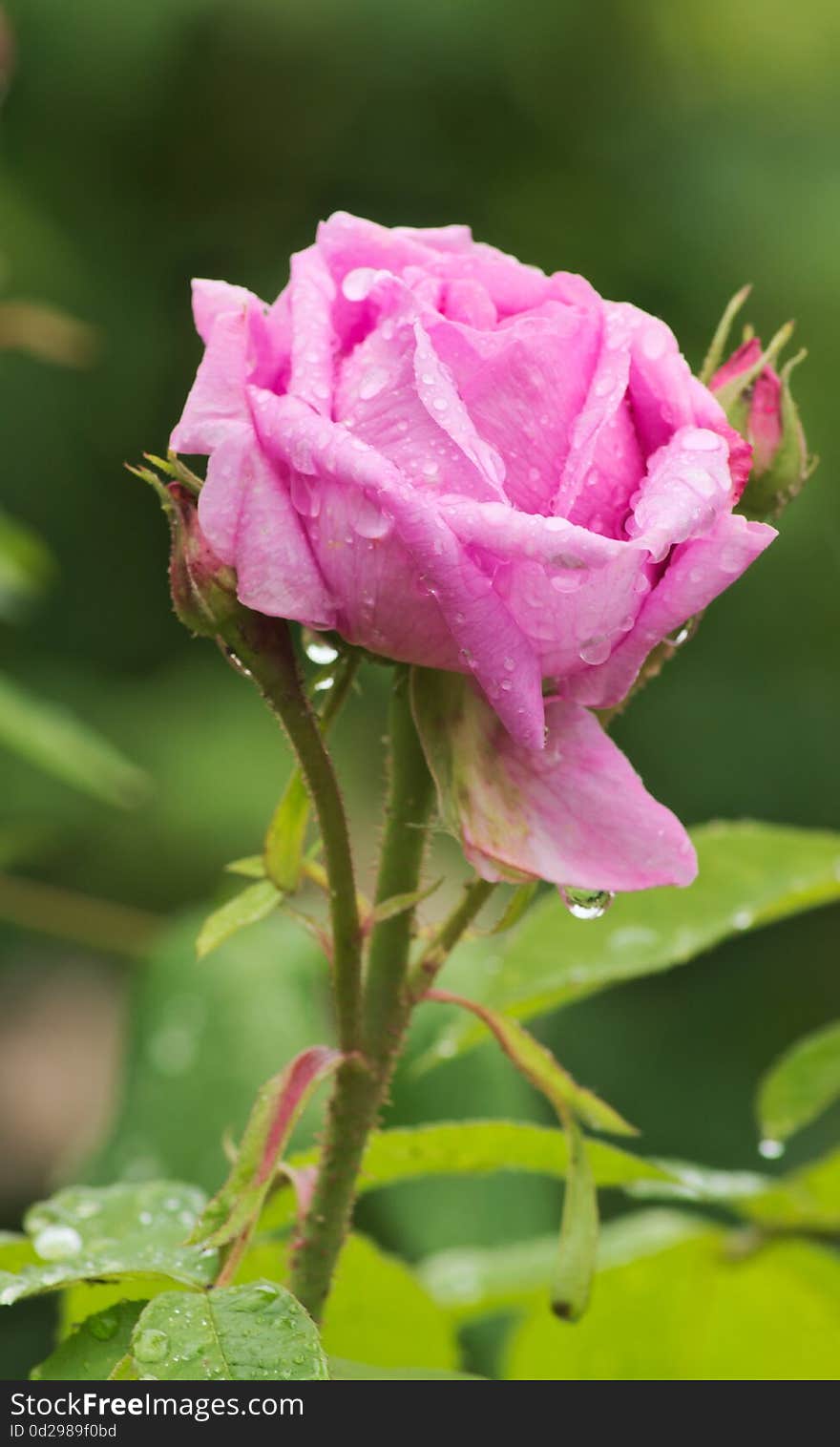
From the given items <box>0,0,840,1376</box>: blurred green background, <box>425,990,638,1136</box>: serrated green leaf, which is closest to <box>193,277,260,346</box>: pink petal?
<box>425,990,638,1136</box>: serrated green leaf

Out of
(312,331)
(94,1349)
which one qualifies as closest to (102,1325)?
(94,1349)

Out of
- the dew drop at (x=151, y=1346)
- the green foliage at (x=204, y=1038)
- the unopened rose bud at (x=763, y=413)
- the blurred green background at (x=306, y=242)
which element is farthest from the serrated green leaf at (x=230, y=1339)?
the blurred green background at (x=306, y=242)

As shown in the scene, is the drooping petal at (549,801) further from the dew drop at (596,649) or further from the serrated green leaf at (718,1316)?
the serrated green leaf at (718,1316)

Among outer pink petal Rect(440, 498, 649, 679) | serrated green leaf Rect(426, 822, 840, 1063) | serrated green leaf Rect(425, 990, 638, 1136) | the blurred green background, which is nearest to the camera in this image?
outer pink petal Rect(440, 498, 649, 679)

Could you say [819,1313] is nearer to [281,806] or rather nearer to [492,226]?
[281,806]

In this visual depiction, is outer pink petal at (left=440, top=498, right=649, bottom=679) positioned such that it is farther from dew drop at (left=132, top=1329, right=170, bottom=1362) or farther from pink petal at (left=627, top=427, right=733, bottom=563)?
dew drop at (left=132, top=1329, right=170, bottom=1362)
